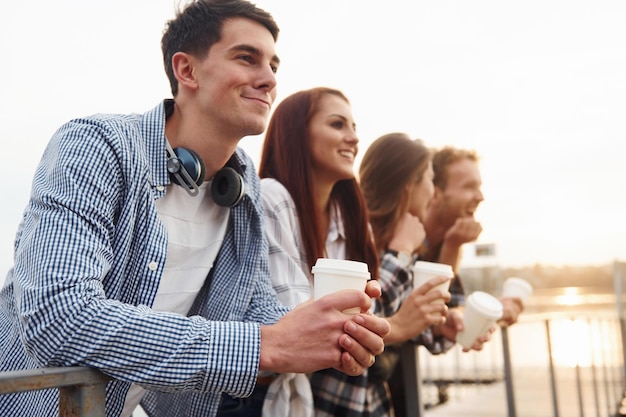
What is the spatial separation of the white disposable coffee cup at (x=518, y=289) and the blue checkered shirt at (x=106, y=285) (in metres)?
2.43

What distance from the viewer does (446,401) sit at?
8.77m

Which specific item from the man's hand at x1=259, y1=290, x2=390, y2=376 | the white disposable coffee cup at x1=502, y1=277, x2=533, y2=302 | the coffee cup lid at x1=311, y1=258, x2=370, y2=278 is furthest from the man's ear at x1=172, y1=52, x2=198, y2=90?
the white disposable coffee cup at x1=502, y1=277, x2=533, y2=302

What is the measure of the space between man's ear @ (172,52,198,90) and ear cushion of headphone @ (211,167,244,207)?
300mm

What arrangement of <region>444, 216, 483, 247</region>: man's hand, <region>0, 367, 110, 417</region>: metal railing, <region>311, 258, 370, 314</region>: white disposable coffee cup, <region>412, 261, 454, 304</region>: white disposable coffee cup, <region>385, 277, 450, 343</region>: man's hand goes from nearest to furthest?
<region>0, 367, 110, 417</region>: metal railing, <region>311, 258, 370, 314</region>: white disposable coffee cup, <region>385, 277, 450, 343</region>: man's hand, <region>412, 261, 454, 304</region>: white disposable coffee cup, <region>444, 216, 483, 247</region>: man's hand

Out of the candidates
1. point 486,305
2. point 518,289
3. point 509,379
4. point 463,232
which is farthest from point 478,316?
point 509,379

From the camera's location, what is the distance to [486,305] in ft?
8.93

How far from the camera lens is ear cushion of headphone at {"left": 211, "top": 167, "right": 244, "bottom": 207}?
75.7 inches

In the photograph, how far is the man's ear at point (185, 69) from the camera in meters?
2.00

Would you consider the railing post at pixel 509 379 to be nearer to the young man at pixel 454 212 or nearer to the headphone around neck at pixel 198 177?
the young man at pixel 454 212

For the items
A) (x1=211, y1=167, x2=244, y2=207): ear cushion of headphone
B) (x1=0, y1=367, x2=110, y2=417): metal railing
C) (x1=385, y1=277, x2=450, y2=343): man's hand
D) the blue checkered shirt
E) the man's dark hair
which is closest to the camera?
(x1=0, y1=367, x2=110, y2=417): metal railing

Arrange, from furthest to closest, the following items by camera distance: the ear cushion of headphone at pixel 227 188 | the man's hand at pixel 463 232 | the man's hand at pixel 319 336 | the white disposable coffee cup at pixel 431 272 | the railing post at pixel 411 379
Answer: the man's hand at pixel 463 232, the railing post at pixel 411 379, the white disposable coffee cup at pixel 431 272, the ear cushion of headphone at pixel 227 188, the man's hand at pixel 319 336

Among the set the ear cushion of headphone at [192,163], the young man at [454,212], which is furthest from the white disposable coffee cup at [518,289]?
A: the ear cushion of headphone at [192,163]

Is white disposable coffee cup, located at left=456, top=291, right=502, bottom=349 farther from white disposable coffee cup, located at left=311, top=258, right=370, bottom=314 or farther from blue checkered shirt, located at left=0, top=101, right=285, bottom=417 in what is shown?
blue checkered shirt, located at left=0, top=101, right=285, bottom=417

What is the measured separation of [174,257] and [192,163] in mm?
285
